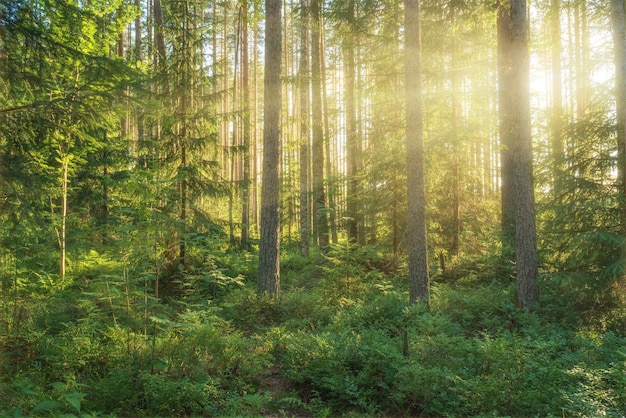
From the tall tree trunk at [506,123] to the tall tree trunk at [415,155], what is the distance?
127 inches

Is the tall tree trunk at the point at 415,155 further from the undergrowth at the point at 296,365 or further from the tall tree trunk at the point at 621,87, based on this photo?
the tall tree trunk at the point at 621,87

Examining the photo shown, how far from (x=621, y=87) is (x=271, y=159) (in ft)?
26.1

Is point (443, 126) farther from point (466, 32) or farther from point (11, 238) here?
point (11, 238)

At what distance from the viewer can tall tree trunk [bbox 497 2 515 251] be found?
34.3 feet

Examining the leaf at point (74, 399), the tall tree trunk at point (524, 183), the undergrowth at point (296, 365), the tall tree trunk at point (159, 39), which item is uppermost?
the tall tree trunk at point (159, 39)

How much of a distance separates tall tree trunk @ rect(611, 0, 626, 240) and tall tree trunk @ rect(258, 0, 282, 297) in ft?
25.2

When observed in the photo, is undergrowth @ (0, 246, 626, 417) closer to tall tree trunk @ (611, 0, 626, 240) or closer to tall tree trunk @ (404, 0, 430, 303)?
tall tree trunk @ (404, 0, 430, 303)

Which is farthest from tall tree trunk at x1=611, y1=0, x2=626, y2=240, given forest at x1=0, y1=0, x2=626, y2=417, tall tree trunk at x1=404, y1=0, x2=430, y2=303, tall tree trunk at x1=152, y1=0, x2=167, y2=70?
tall tree trunk at x1=152, y1=0, x2=167, y2=70

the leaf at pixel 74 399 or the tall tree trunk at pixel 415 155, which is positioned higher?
the tall tree trunk at pixel 415 155

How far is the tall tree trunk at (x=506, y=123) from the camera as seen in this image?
412 inches

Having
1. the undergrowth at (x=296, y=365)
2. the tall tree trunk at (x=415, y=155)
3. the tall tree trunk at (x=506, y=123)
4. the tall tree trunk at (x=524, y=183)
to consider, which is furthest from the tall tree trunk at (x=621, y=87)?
the tall tree trunk at (x=415, y=155)

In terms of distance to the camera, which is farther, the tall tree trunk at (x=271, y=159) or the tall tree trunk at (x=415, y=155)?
the tall tree trunk at (x=271, y=159)

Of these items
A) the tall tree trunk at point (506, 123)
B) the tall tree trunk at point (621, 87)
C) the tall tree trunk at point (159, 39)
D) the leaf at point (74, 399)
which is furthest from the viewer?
the tall tree trunk at point (159, 39)

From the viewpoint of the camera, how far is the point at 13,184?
4.86 m
